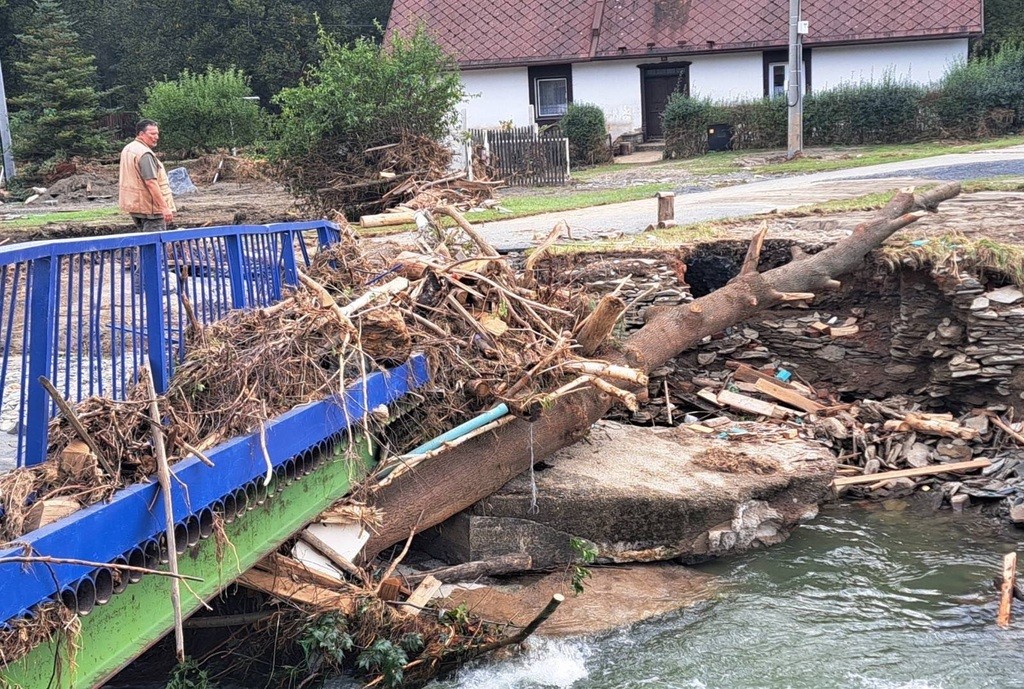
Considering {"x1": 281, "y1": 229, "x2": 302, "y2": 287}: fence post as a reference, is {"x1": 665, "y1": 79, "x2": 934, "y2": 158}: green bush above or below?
above

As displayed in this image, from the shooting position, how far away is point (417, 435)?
7.12m

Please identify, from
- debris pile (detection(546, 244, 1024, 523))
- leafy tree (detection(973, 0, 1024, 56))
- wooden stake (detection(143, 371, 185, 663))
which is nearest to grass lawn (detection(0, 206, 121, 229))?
debris pile (detection(546, 244, 1024, 523))

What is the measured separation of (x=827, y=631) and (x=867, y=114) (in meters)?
21.9

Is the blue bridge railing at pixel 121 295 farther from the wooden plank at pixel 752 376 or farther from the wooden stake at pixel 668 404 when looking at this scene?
the wooden plank at pixel 752 376

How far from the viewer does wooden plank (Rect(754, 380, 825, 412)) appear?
9750 mm

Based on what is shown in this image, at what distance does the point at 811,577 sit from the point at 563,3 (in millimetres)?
27052

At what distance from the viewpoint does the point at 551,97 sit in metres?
31.4

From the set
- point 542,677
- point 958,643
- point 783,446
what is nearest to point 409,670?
point 542,677

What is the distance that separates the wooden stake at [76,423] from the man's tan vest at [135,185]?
6184 mm

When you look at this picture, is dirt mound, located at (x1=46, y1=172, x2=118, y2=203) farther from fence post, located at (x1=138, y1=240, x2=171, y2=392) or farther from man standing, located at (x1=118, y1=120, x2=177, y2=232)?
fence post, located at (x1=138, y1=240, x2=171, y2=392)

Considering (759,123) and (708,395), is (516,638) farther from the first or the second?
(759,123)

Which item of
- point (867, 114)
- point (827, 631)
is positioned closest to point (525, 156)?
point (867, 114)

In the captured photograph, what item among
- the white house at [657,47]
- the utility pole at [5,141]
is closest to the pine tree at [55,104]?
the utility pole at [5,141]

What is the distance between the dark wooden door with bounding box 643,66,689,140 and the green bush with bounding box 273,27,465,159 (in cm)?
1470
